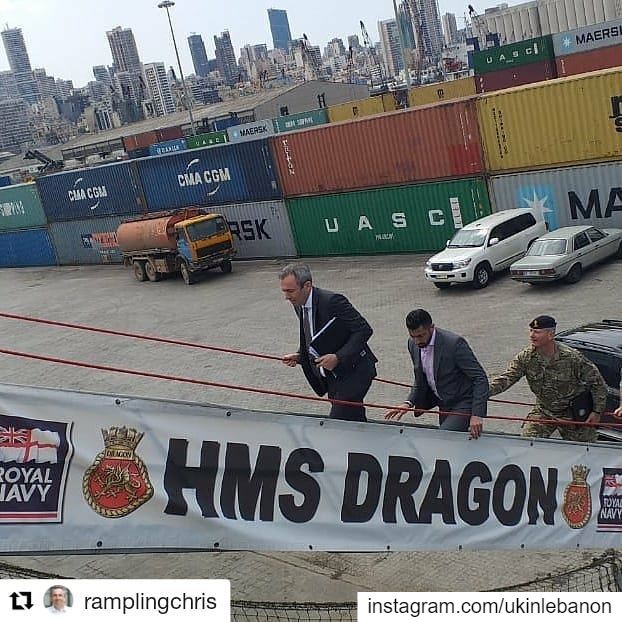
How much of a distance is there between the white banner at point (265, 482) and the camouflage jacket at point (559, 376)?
1.92 feet

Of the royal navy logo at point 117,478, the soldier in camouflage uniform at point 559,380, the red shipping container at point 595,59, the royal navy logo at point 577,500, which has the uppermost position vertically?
the red shipping container at point 595,59

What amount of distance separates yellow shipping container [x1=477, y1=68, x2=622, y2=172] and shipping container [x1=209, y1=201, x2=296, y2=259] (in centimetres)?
916

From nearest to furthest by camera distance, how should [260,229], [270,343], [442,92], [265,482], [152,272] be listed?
[265,482] < [270,343] < [152,272] < [260,229] < [442,92]

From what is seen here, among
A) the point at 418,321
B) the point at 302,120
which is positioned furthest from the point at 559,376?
the point at 302,120

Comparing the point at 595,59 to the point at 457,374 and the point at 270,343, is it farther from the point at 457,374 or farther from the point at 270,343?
the point at 457,374

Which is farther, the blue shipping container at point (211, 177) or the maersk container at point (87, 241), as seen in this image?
the maersk container at point (87, 241)

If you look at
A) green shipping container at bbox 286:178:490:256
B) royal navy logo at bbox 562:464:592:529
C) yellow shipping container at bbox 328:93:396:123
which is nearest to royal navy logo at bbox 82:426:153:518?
royal navy logo at bbox 562:464:592:529

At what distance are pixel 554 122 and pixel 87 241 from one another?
24.9 metres

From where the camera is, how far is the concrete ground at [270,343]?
753cm

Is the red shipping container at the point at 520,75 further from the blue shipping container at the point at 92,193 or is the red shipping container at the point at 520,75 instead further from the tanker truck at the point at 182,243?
the tanker truck at the point at 182,243

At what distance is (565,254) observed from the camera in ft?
63.1

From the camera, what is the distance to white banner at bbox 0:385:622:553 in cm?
455

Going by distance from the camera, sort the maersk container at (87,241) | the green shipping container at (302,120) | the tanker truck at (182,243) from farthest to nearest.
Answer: the green shipping container at (302,120) < the maersk container at (87,241) < the tanker truck at (182,243)

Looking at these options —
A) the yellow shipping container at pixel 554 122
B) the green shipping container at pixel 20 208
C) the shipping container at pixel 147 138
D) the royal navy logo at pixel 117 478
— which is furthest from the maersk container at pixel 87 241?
the shipping container at pixel 147 138
